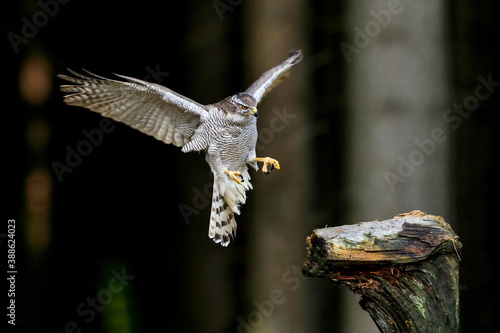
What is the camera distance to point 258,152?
13.1ft

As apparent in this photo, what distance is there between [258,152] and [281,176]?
0.23 meters

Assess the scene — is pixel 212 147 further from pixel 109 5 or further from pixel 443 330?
pixel 109 5

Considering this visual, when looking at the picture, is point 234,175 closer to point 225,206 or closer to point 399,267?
point 225,206

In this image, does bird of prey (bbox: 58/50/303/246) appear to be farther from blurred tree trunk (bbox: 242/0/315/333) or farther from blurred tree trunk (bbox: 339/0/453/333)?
blurred tree trunk (bbox: 339/0/453/333)

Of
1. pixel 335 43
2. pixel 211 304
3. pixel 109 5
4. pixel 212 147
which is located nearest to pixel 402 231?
pixel 212 147

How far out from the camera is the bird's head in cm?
281

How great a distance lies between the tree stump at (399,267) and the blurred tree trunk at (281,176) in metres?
1.52

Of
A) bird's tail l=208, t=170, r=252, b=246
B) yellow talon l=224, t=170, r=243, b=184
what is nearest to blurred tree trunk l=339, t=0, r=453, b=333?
bird's tail l=208, t=170, r=252, b=246

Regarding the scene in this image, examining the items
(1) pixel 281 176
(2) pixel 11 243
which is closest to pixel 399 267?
(1) pixel 281 176

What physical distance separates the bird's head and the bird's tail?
0.45 m

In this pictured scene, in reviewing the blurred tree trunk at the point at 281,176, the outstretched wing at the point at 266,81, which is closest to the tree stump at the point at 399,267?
the outstretched wing at the point at 266,81

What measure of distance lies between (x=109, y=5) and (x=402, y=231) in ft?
10.2

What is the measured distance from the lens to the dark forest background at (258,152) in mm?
3973

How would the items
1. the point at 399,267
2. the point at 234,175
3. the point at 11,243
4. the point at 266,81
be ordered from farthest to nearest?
1. the point at 11,243
2. the point at 266,81
3. the point at 234,175
4. the point at 399,267
